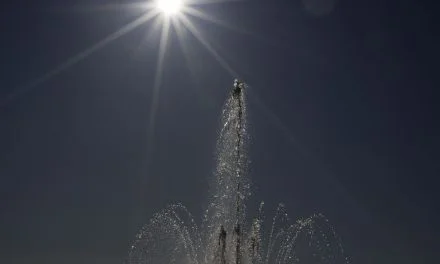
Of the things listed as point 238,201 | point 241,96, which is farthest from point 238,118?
point 238,201

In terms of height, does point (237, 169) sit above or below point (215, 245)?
above

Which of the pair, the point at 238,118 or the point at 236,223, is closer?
the point at 236,223

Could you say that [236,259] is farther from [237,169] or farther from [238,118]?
[238,118]

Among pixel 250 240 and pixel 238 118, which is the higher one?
pixel 238 118

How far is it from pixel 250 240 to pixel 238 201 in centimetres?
414

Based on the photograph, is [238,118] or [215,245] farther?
[238,118]

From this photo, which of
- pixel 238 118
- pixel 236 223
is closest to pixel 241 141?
pixel 238 118

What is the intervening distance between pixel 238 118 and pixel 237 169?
4.66 meters

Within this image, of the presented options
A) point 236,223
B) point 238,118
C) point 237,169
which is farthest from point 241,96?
point 236,223

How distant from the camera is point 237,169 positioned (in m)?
65.8

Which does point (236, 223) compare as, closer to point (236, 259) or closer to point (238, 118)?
point (236, 259)

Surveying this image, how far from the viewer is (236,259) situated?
6281 centimetres

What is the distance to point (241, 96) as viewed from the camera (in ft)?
221

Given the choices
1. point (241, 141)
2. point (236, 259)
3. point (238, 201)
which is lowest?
point (236, 259)
